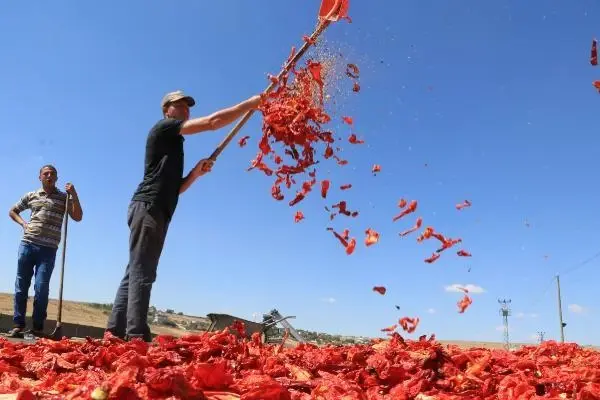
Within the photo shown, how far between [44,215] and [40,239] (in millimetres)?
360

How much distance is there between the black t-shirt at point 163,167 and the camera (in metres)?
5.09

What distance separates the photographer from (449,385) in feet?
10.0

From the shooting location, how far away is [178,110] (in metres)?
5.49

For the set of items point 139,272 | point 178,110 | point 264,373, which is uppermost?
point 178,110

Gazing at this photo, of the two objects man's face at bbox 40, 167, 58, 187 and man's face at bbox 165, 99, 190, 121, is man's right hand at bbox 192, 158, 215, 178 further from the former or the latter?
man's face at bbox 40, 167, 58, 187

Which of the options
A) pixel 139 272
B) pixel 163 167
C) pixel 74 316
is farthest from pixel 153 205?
pixel 74 316

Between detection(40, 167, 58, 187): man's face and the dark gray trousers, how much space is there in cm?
322

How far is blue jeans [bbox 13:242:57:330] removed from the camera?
23.0 feet

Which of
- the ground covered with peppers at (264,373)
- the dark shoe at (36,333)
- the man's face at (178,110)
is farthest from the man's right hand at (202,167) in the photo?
the dark shoe at (36,333)

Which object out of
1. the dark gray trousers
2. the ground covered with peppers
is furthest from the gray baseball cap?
the ground covered with peppers

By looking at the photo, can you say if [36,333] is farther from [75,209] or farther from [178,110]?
[178,110]

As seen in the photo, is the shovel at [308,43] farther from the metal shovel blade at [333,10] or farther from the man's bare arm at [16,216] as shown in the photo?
the man's bare arm at [16,216]

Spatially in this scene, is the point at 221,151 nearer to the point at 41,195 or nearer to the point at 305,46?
the point at 305,46

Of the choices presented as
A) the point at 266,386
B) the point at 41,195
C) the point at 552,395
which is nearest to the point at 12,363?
the point at 266,386
